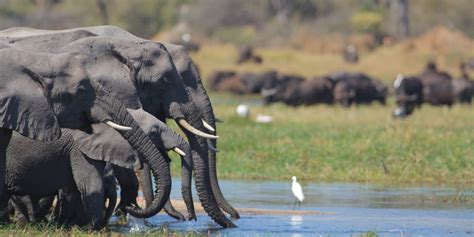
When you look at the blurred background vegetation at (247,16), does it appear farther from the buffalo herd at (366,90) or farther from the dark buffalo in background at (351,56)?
the buffalo herd at (366,90)

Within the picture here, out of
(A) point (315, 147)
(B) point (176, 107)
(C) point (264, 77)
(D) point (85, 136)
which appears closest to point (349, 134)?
(A) point (315, 147)

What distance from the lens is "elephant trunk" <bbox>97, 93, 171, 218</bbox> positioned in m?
12.9

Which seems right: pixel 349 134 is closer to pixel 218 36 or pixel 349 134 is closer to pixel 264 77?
pixel 264 77

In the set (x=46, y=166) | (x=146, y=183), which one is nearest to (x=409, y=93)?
(x=146, y=183)

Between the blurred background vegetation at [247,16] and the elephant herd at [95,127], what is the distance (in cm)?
5410

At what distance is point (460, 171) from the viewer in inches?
837

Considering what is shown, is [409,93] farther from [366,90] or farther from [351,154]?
[351,154]

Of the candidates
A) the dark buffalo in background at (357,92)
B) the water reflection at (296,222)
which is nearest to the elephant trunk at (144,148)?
the water reflection at (296,222)

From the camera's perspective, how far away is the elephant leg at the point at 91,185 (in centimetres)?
1359

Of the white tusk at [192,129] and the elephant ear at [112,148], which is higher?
the white tusk at [192,129]

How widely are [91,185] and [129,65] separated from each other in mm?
2378

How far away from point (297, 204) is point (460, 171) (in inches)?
168

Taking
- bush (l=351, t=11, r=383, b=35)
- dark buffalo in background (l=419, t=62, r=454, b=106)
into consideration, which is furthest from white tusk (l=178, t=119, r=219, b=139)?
bush (l=351, t=11, r=383, b=35)

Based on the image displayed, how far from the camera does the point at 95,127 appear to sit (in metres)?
13.5
